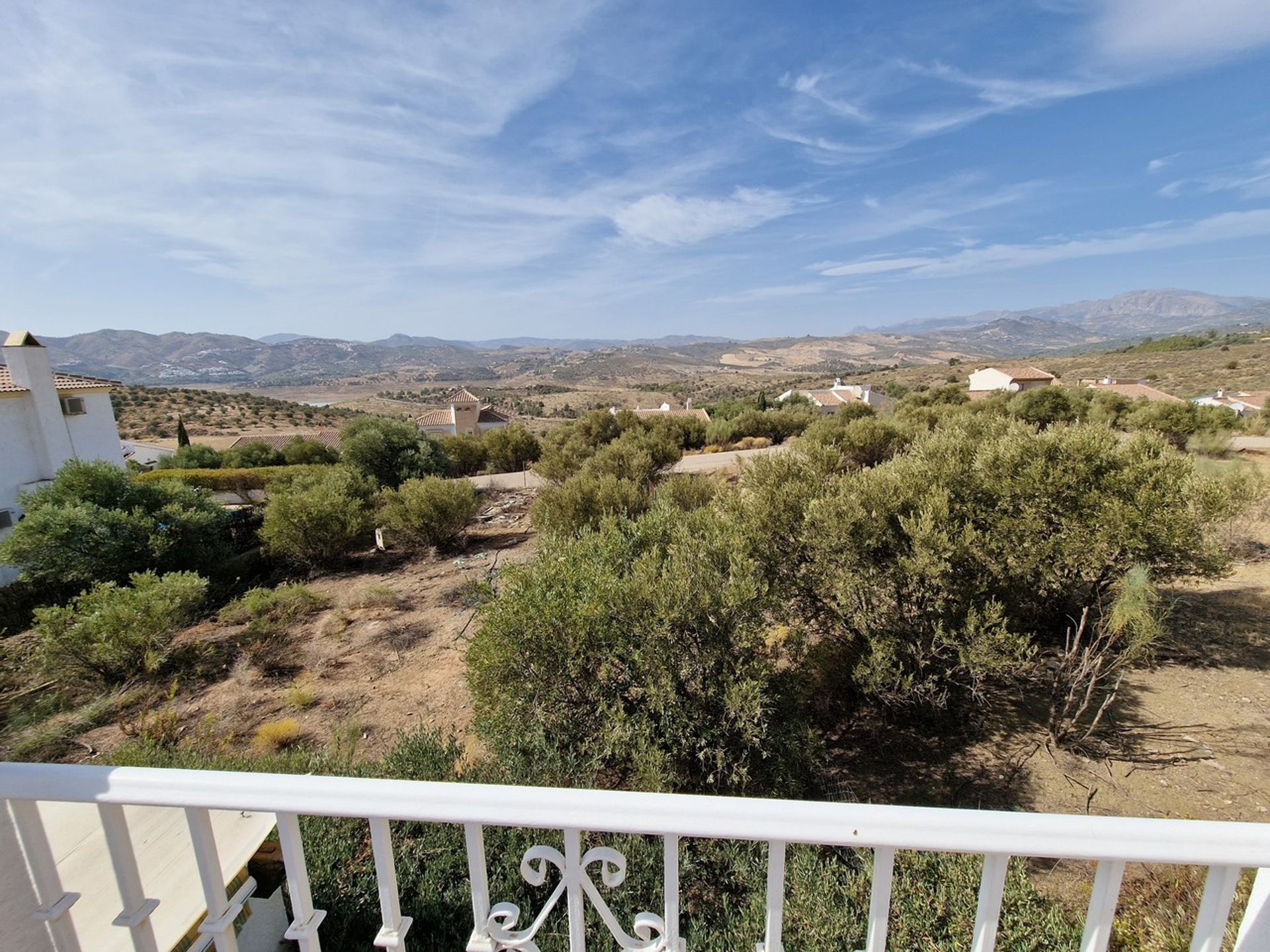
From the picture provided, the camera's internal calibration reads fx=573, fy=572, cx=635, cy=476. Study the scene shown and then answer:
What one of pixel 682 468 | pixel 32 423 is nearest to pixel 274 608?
pixel 682 468

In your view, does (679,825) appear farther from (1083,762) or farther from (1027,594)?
(1027,594)

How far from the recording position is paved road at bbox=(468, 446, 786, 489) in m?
18.4

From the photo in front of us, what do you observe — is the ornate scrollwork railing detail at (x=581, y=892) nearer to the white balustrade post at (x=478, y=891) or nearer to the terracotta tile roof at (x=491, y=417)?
the white balustrade post at (x=478, y=891)

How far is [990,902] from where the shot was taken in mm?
1047

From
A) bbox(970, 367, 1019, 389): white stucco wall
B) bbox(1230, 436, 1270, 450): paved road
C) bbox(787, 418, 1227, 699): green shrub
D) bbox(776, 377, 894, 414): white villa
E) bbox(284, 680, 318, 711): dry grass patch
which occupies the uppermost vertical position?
bbox(787, 418, 1227, 699): green shrub

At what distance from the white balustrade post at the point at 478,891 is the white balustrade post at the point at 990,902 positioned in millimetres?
882

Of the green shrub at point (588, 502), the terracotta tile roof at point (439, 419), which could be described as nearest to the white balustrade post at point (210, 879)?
the green shrub at point (588, 502)

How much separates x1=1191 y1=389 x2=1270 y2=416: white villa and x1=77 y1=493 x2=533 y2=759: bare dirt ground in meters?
29.6

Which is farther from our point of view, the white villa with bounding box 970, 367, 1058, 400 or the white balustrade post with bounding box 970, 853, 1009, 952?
the white villa with bounding box 970, 367, 1058, 400

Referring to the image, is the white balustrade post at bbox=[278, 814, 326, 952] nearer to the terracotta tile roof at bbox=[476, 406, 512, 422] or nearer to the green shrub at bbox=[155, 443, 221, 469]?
the green shrub at bbox=[155, 443, 221, 469]

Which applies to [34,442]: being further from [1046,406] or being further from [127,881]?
[1046,406]

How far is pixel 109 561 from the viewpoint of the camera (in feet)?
35.5

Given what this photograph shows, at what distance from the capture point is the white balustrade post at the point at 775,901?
106cm

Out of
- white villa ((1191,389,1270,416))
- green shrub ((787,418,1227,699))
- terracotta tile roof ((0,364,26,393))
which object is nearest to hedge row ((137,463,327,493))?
terracotta tile roof ((0,364,26,393))
